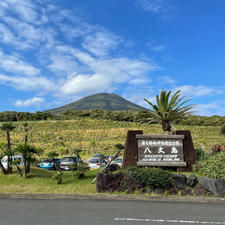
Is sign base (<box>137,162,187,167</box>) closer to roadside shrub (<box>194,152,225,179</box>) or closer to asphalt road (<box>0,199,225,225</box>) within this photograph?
roadside shrub (<box>194,152,225,179</box>)

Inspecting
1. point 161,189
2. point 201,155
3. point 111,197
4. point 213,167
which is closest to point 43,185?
point 111,197

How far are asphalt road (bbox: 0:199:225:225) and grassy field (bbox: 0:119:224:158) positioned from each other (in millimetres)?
35578

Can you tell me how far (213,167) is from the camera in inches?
392

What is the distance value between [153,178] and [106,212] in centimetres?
288

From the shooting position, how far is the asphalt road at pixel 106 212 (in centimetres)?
580

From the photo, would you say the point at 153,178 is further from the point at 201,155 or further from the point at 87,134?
the point at 87,134

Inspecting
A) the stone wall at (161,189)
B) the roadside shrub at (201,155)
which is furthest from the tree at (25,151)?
the roadside shrub at (201,155)

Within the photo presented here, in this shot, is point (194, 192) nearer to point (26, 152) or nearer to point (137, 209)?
point (137, 209)

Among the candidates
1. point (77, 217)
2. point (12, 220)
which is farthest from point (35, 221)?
point (77, 217)

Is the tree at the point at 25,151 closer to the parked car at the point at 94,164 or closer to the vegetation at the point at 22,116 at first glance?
the parked car at the point at 94,164

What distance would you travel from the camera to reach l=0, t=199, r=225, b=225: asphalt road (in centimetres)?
580

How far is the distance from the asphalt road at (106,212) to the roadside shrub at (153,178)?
3.26ft

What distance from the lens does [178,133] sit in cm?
1222

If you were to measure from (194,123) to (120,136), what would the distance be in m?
28.3
